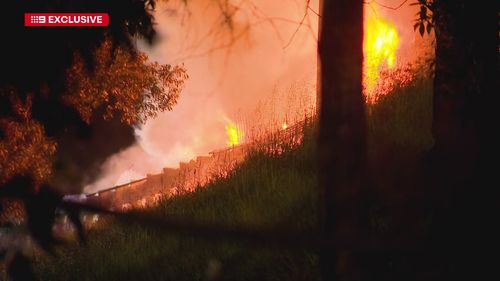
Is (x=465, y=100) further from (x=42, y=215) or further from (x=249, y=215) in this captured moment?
(x=42, y=215)

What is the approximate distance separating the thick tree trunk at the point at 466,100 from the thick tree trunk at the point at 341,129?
6.13ft

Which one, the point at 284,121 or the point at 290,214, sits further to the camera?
the point at 284,121

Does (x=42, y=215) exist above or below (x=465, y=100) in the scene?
below

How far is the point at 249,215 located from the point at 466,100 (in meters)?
2.38

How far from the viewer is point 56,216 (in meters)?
3.21

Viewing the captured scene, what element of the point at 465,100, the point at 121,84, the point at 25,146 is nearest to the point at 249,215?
the point at 465,100

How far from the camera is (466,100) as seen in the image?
17.0 feet

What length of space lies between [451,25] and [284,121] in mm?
4695

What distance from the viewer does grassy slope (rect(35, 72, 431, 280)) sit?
5.29 meters

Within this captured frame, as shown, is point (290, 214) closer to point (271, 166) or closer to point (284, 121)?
point (271, 166)

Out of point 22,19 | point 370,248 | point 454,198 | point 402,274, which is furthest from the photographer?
point 22,19

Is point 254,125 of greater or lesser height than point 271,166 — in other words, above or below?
above

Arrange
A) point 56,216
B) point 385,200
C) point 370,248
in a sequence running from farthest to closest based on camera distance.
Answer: point 385,200 → point 56,216 → point 370,248

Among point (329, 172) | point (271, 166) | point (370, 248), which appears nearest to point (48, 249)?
point (329, 172)
